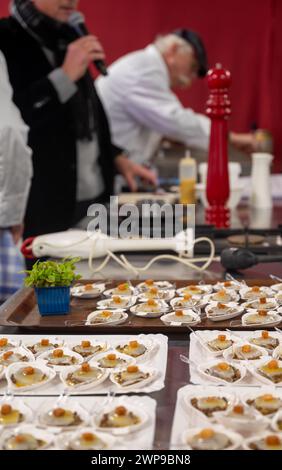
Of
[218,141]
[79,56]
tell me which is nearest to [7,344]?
[218,141]

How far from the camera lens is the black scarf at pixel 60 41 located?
10.3 feet

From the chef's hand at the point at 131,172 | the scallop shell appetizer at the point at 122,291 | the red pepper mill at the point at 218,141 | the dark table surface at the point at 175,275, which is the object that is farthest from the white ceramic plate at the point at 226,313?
the chef's hand at the point at 131,172

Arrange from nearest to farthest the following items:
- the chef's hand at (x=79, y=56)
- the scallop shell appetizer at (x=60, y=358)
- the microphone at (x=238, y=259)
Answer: the scallop shell appetizer at (x=60, y=358), the microphone at (x=238, y=259), the chef's hand at (x=79, y=56)

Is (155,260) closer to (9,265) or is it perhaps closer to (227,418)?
(9,265)

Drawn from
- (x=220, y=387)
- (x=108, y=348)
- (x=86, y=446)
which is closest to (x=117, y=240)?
(x=108, y=348)

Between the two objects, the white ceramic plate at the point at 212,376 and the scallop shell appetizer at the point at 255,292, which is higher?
the scallop shell appetizer at the point at 255,292

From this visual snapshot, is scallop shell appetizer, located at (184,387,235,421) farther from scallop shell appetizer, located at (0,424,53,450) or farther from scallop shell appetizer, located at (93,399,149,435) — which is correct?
scallop shell appetizer, located at (0,424,53,450)

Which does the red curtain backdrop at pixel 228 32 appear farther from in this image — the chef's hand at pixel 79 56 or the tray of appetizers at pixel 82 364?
the tray of appetizers at pixel 82 364

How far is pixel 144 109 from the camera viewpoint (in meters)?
4.17

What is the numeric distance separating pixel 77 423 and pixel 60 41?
2597mm

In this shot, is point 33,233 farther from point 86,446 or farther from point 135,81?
point 86,446

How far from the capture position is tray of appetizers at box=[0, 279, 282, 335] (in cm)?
137

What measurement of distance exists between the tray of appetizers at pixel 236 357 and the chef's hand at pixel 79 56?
80.1 inches

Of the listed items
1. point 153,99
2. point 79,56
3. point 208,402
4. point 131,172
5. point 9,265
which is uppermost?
point 79,56
